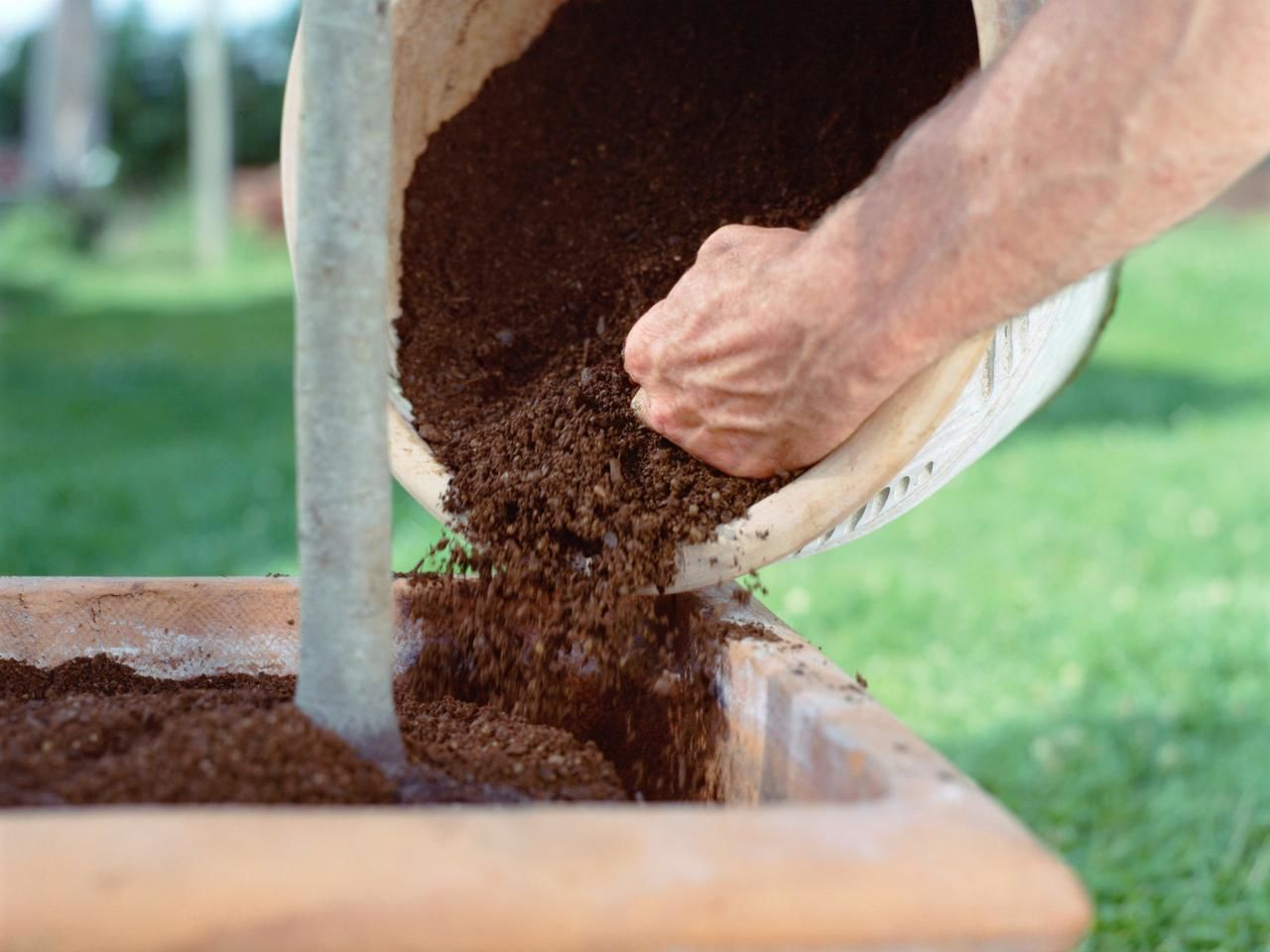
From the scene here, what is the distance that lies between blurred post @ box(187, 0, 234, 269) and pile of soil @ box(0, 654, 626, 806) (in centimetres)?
998

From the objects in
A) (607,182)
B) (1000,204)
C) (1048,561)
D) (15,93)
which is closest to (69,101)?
(15,93)

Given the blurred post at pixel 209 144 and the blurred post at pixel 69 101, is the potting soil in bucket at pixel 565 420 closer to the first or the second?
the blurred post at pixel 209 144

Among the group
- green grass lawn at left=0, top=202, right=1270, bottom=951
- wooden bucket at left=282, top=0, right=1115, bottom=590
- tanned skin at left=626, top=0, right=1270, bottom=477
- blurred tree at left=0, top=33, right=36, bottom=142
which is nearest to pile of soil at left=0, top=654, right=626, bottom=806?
wooden bucket at left=282, top=0, right=1115, bottom=590

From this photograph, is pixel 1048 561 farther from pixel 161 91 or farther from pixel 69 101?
pixel 161 91

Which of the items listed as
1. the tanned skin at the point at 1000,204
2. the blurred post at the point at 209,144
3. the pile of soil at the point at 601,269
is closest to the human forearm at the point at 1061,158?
the tanned skin at the point at 1000,204

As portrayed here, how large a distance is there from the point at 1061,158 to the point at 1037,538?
3336 mm

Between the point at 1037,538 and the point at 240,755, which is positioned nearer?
the point at 240,755

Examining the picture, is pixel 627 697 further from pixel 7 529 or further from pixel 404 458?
pixel 7 529

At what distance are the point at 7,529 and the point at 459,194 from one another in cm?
302

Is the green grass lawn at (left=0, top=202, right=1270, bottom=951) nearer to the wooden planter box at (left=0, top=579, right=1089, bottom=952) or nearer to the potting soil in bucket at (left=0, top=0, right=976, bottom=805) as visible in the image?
the potting soil in bucket at (left=0, top=0, right=976, bottom=805)

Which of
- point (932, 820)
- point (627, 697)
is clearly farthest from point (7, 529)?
point (932, 820)

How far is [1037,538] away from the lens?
4.09 meters

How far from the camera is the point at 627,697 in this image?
1.33 metres

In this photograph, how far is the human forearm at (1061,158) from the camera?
34.2 inches
